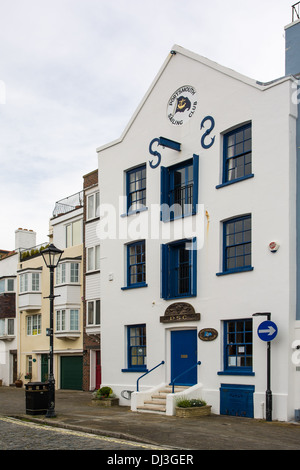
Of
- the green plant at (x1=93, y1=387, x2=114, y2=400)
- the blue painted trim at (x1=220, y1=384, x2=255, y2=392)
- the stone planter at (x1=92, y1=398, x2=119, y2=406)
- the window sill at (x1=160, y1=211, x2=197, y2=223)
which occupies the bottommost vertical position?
the stone planter at (x1=92, y1=398, x2=119, y2=406)

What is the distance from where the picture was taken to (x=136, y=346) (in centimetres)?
2173

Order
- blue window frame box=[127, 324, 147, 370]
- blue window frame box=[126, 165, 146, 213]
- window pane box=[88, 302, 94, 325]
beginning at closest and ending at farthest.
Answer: blue window frame box=[127, 324, 147, 370] < blue window frame box=[126, 165, 146, 213] < window pane box=[88, 302, 94, 325]

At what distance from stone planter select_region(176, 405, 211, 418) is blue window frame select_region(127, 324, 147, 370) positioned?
13.2 feet

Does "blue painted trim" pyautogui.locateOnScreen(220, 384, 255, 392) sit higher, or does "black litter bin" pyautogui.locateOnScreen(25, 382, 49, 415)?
"blue painted trim" pyautogui.locateOnScreen(220, 384, 255, 392)

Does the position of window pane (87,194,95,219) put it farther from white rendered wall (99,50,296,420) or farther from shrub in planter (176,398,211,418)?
shrub in planter (176,398,211,418)

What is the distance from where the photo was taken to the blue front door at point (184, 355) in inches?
757

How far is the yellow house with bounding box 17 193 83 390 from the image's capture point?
1247 inches

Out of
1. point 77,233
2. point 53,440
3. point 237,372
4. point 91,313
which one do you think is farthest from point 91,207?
point 53,440

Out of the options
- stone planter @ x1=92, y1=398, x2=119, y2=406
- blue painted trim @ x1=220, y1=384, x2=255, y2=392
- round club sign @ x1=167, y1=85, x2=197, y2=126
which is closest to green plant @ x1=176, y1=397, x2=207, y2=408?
blue painted trim @ x1=220, y1=384, x2=255, y2=392

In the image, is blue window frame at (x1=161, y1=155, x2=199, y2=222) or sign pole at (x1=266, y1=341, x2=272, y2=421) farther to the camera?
blue window frame at (x1=161, y1=155, x2=199, y2=222)

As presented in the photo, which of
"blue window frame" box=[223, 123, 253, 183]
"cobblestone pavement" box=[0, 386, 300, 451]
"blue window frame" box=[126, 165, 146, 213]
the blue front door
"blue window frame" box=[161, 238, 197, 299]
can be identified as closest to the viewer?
"cobblestone pavement" box=[0, 386, 300, 451]

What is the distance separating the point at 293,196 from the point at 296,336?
160 inches

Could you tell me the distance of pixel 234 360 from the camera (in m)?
18.0
